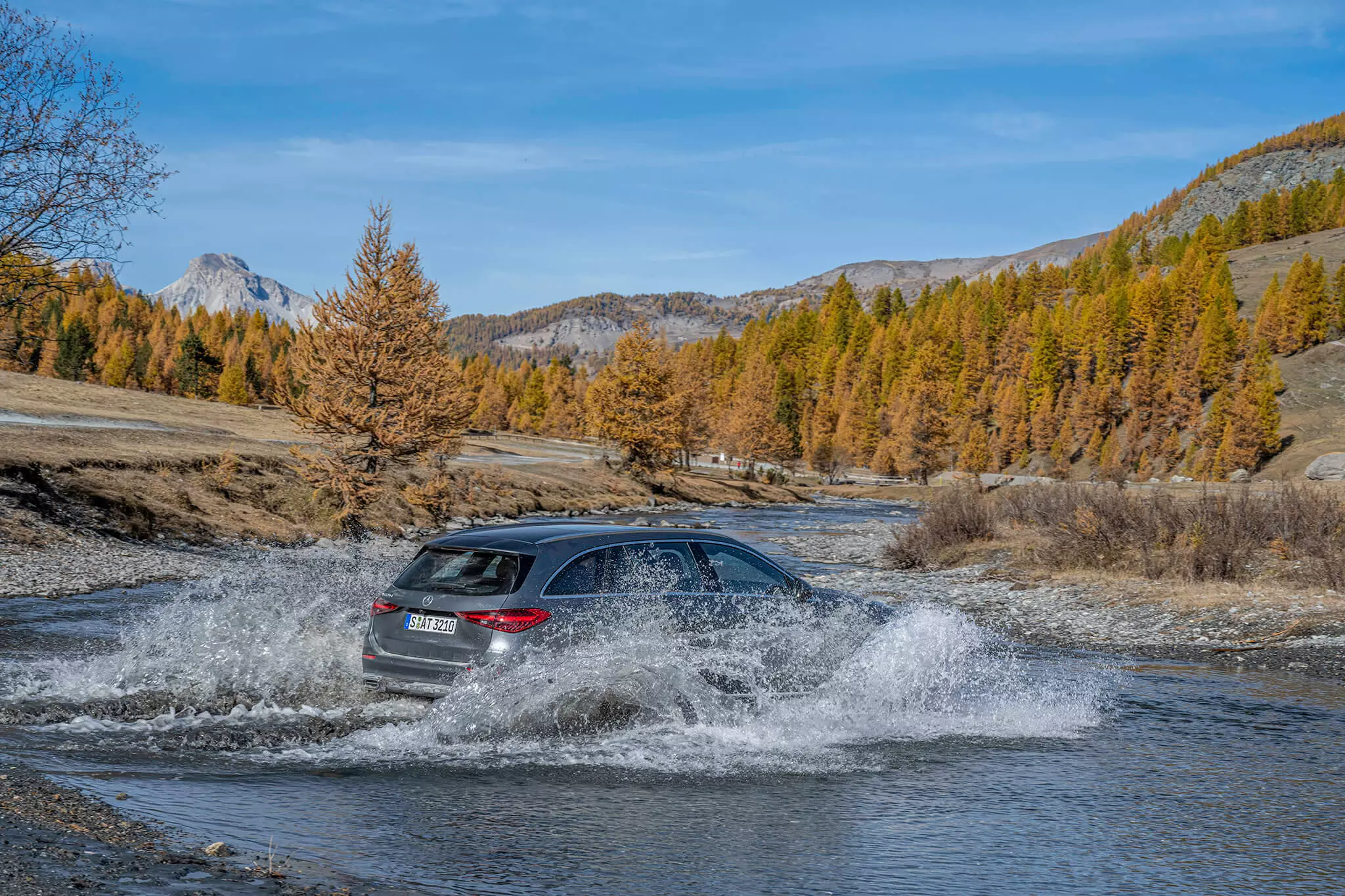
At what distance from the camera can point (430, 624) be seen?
8.64 metres

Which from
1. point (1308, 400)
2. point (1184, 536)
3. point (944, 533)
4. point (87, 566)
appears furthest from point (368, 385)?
point (1308, 400)

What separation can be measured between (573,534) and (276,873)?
4536 millimetres

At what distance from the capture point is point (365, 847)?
5707 millimetres

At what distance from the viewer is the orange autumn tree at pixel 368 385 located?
34.2m

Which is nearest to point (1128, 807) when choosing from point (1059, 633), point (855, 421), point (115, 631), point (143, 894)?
point (143, 894)

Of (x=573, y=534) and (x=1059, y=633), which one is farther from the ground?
(x=573, y=534)

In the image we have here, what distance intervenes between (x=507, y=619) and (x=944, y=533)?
2038 cm

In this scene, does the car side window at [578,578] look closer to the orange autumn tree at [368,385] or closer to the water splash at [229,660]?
the water splash at [229,660]

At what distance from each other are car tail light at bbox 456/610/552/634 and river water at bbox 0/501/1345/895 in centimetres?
35

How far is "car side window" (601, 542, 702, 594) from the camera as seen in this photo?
9.10m

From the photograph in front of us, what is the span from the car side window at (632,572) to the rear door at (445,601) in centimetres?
38

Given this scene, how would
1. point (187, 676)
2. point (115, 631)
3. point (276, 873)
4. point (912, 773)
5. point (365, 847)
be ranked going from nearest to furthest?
1. point (276, 873)
2. point (365, 847)
3. point (912, 773)
4. point (187, 676)
5. point (115, 631)

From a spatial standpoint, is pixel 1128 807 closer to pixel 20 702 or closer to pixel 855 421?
pixel 20 702

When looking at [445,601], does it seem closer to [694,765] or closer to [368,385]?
[694,765]
